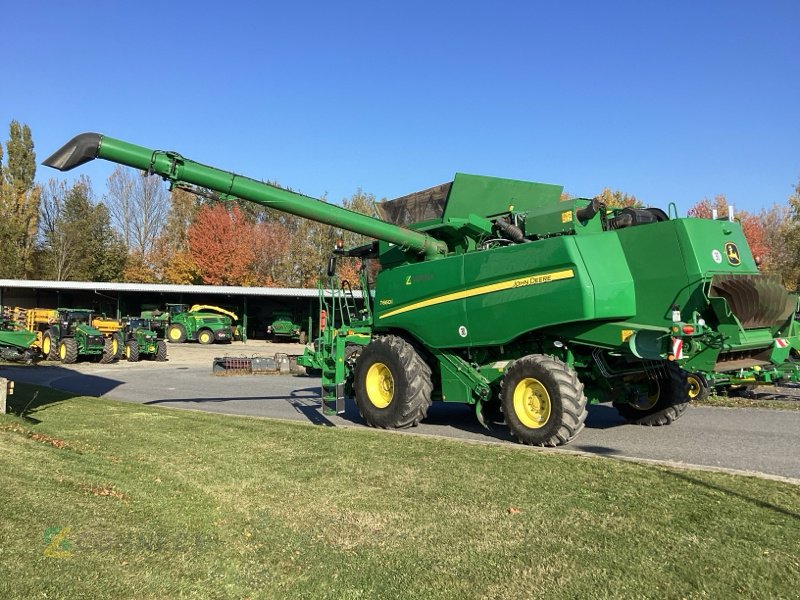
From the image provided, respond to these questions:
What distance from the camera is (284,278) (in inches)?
2101

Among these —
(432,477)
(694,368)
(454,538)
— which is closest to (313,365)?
(432,477)

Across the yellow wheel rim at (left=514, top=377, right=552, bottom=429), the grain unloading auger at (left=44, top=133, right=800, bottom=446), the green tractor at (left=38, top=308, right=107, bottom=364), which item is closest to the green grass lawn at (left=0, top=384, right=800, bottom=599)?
the yellow wheel rim at (left=514, top=377, right=552, bottom=429)

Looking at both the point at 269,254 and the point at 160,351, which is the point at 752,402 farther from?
the point at 269,254

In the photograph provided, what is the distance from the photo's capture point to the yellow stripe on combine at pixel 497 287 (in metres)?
8.21

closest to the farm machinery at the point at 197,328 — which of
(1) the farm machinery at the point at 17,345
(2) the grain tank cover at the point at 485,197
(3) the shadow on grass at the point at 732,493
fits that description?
(1) the farm machinery at the point at 17,345

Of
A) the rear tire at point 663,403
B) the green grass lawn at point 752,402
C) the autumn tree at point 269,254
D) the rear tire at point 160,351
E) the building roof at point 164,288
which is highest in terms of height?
the autumn tree at point 269,254

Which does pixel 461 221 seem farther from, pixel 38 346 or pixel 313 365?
pixel 38 346

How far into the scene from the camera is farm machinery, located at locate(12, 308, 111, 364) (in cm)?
2606

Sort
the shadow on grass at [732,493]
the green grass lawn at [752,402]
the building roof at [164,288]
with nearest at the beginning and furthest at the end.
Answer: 1. the shadow on grass at [732,493]
2. the green grass lawn at [752,402]
3. the building roof at [164,288]

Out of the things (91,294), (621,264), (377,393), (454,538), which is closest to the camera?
(454,538)

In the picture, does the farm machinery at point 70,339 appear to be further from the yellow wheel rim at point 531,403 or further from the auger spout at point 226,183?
the yellow wheel rim at point 531,403

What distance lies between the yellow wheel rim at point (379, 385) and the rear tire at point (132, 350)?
2065 centimetres

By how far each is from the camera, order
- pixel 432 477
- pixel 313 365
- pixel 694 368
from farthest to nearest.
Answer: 1. pixel 313 365
2. pixel 694 368
3. pixel 432 477

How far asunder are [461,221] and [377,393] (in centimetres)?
317
